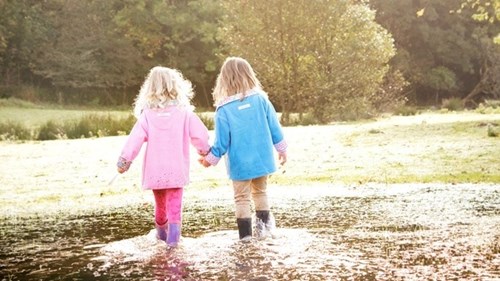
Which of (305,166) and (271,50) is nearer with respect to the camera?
(305,166)

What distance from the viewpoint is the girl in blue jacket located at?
7.11m

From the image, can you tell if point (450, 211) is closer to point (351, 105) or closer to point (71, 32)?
point (351, 105)

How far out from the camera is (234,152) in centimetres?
716

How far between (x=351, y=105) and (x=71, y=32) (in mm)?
24723

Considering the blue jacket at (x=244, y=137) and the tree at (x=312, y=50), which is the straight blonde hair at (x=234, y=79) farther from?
the tree at (x=312, y=50)

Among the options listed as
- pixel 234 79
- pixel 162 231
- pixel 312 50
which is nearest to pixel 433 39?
pixel 312 50

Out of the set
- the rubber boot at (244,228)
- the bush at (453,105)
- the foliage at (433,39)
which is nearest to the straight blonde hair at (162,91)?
the rubber boot at (244,228)

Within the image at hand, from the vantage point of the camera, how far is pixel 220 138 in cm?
718

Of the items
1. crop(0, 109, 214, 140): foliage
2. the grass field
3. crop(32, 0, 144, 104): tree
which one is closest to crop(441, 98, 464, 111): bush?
crop(32, 0, 144, 104): tree

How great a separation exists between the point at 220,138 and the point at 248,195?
0.60 meters

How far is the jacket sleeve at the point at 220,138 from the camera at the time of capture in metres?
7.18

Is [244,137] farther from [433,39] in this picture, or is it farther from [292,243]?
[433,39]

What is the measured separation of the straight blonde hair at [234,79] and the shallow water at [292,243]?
1389 mm

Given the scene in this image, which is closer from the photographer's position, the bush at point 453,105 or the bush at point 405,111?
the bush at point 405,111
